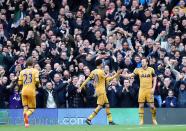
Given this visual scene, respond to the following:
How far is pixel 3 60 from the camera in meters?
29.6

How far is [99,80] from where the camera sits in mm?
26094

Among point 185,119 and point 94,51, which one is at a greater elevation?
point 94,51

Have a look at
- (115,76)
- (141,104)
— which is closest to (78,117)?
(115,76)

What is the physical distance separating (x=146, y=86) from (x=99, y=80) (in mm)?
1638

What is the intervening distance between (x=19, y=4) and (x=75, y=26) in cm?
342

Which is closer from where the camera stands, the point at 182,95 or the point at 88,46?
the point at 182,95

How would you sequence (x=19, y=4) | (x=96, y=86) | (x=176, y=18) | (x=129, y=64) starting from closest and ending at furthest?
(x=96, y=86) → (x=129, y=64) → (x=176, y=18) → (x=19, y=4)

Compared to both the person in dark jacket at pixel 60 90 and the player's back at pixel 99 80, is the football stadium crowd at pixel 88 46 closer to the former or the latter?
the person in dark jacket at pixel 60 90

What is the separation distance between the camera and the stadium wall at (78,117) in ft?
88.7

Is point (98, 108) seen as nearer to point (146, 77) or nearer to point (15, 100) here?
point (146, 77)

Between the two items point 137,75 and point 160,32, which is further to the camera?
point 160,32

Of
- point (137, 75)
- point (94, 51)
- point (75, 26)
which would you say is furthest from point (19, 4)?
point (137, 75)

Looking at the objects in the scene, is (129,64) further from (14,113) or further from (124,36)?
(14,113)

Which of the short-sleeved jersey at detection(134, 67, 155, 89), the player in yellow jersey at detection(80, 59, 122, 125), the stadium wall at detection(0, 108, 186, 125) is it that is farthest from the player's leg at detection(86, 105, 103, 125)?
the short-sleeved jersey at detection(134, 67, 155, 89)
